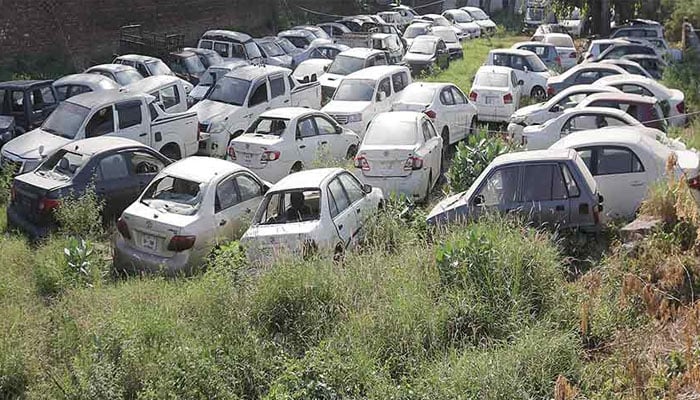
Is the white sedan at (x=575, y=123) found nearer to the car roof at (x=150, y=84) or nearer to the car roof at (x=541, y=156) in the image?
the car roof at (x=541, y=156)

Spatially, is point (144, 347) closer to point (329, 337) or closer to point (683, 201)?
point (329, 337)

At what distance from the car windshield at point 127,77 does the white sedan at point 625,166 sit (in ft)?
38.1

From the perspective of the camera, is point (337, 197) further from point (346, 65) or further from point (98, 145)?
point (346, 65)

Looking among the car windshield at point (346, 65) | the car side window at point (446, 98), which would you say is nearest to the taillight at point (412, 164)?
the car side window at point (446, 98)

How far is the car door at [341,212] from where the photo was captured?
10.7 metres

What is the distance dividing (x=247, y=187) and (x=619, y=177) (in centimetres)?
553

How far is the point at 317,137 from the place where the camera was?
15.5 m

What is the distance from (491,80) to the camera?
810 inches

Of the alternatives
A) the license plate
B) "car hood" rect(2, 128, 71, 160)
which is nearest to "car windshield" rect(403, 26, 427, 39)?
"car hood" rect(2, 128, 71, 160)

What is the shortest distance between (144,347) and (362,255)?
2.96 meters

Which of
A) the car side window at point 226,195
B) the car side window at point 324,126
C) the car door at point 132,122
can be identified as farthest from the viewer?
the car side window at point 324,126

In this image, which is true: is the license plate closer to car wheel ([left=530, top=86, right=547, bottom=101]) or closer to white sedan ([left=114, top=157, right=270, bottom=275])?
white sedan ([left=114, top=157, right=270, bottom=275])

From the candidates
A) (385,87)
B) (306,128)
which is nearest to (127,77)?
(385,87)

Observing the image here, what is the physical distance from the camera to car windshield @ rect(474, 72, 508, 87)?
20375 mm
